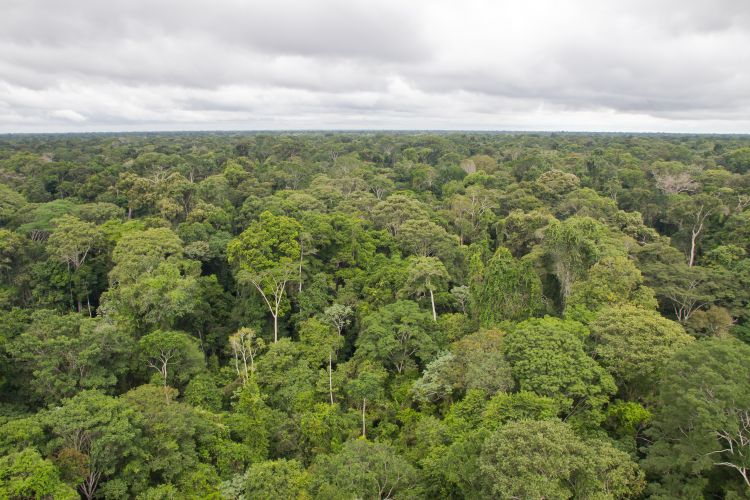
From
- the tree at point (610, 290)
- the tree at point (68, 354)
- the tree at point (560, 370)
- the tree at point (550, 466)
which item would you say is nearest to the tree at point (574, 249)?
the tree at point (610, 290)

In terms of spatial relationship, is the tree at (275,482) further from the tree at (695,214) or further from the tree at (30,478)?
the tree at (695,214)

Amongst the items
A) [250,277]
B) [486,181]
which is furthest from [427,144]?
[250,277]

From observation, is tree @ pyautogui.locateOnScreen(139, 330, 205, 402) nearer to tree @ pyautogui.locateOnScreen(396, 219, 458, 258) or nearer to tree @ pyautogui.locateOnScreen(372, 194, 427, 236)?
tree @ pyautogui.locateOnScreen(396, 219, 458, 258)

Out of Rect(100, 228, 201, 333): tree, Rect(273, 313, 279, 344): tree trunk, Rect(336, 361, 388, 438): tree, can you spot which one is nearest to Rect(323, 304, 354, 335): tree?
Rect(273, 313, 279, 344): tree trunk

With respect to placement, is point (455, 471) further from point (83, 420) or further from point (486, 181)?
point (486, 181)

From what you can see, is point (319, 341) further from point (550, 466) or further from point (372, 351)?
point (550, 466)

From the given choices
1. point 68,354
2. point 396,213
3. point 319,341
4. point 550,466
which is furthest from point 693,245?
point 68,354
